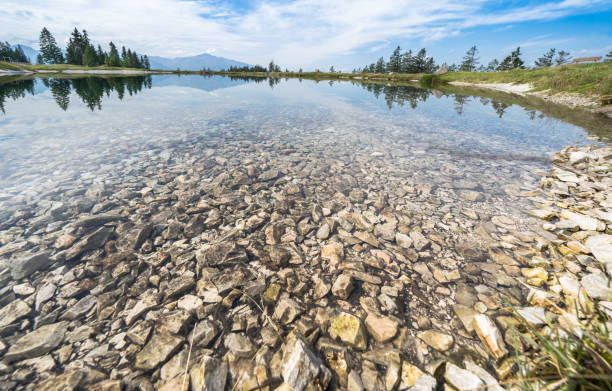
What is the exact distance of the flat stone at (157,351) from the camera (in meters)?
2.48

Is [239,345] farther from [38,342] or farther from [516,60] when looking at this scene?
[516,60]

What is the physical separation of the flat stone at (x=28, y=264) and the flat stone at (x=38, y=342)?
1388mm

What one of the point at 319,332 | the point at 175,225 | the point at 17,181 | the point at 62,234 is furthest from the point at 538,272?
the point at 17,181

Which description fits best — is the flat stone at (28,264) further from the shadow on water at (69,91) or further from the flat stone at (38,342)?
the shadow on water at (69,91)

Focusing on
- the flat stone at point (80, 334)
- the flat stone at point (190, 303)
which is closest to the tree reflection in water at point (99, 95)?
the flat stone at point (80, 334)

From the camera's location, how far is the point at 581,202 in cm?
584

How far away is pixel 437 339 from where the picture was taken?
9.09ft

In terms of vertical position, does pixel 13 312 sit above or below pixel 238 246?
below

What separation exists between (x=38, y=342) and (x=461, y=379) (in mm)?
4813

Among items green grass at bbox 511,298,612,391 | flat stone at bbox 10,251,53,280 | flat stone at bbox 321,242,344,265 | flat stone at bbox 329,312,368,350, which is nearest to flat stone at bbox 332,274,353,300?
flat stone at bbox 329,312,368,350

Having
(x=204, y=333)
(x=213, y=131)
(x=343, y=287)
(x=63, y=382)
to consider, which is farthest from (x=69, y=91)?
(x=343, y=287)

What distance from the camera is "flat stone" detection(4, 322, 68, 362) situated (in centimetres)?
250

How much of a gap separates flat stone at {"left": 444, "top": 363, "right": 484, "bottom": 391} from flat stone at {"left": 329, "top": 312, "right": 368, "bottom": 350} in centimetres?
88

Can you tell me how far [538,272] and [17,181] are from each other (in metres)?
12.7
